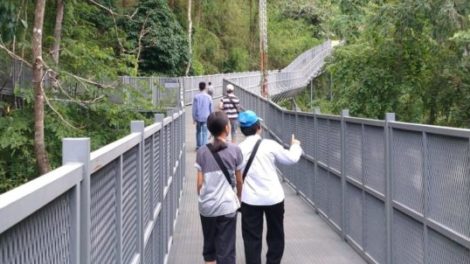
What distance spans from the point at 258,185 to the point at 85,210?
4182mm

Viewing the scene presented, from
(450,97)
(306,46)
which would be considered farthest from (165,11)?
(306,46)

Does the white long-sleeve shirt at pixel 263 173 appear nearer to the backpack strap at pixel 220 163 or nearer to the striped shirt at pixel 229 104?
the backpack strap at pixel 220 163

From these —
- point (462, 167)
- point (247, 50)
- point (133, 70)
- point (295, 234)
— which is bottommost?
point (295, 234)

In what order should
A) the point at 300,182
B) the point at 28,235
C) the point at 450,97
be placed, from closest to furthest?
the point at 28,235 → the point at 300,182 → the point at 450,97

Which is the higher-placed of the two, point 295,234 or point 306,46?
point 306,46

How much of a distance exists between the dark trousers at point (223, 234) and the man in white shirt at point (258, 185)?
543 mm

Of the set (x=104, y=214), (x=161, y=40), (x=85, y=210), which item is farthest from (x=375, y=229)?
(x=161, y=40)

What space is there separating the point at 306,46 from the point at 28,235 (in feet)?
287

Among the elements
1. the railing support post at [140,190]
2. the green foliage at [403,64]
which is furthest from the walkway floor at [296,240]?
the green foliage at [403,64]

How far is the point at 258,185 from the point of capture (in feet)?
22.3

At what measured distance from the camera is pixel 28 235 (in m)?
1.96

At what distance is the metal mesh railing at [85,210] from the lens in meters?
1.86

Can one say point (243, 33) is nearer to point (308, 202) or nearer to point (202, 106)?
point (202, 106)

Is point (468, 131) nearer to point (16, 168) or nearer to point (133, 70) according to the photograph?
point (16, 168)
